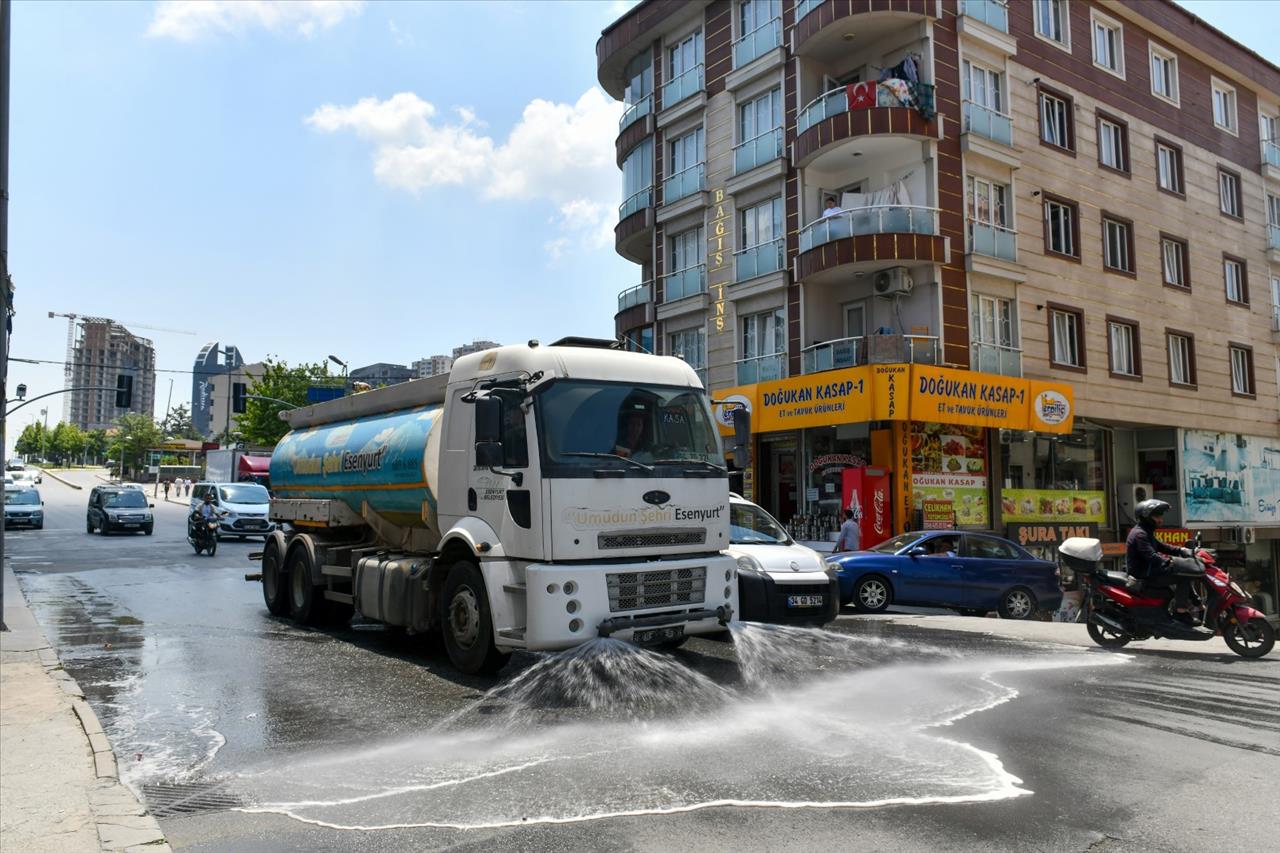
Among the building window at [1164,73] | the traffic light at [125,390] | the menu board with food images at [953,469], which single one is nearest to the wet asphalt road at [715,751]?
the menu board with food images at [953,469]

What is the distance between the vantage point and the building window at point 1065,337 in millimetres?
24391

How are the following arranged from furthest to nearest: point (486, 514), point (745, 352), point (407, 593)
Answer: point (745, 352) → point (407, 593) → point (486, 514)

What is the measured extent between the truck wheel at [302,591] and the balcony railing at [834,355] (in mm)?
13622

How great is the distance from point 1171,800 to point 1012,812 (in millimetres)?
956

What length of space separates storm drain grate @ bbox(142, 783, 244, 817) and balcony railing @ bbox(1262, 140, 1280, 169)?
3970 cm

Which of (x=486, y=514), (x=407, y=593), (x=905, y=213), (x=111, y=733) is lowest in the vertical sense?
(x=111, y=733)

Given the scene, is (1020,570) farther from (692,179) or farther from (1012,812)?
(692,179)

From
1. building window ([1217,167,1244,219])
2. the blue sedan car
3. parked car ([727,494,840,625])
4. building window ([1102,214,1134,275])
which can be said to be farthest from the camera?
building window ([1217,167,1244,219])

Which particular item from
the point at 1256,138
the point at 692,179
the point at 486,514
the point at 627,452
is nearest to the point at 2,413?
the point at 486,514

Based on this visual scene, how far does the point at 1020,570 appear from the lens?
15.1 metres

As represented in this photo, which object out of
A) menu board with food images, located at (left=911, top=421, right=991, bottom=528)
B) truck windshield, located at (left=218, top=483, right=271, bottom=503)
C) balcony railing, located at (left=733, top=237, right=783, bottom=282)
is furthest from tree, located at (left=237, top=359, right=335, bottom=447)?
menu board with food images, located at (left=911, top=421, right=991, bottom=528)

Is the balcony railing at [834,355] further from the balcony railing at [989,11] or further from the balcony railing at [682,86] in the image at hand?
the balcony railing at [682,86]

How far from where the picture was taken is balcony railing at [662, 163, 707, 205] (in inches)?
1051

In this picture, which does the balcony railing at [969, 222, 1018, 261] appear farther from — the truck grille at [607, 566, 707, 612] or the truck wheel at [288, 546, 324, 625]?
the truck wheel at [288, 546, 324, 625]
